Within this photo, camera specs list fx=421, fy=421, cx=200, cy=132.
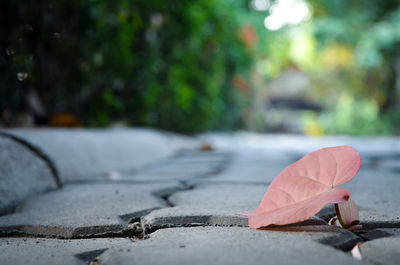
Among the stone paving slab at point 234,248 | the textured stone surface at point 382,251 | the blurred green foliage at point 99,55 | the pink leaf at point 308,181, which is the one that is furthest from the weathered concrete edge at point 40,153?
the textured stone surface at point 382,251

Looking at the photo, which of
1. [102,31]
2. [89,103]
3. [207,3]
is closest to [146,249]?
[102,31]

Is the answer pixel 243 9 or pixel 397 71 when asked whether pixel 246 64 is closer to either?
pixel 243 9

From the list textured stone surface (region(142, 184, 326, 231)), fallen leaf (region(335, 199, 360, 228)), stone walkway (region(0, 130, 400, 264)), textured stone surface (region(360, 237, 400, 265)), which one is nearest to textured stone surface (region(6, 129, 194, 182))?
stone walkway (region(0, 130, 400, 264))

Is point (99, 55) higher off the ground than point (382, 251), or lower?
higher

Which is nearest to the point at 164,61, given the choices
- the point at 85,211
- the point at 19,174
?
the point at 19,174

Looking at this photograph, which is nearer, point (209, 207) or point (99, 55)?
point (209, 207)

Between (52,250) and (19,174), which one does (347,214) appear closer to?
(52,250)

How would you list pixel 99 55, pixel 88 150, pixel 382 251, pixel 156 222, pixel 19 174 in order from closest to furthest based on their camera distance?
pixel 382 251, pixel 156 222, pixel 19 174, pixel 88 150, pixel 99 55
